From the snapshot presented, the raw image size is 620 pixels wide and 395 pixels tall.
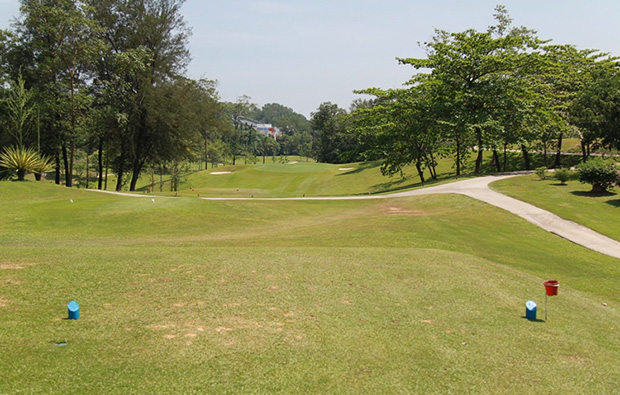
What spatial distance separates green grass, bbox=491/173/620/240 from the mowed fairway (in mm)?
7546

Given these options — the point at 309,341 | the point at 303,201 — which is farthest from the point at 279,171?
the point at 309,341

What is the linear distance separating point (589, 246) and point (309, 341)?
17985 millimetres

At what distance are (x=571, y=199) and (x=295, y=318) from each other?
2679cm

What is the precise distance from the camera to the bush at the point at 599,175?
96.7 feet

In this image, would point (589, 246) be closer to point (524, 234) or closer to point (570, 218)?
point (524, 234)

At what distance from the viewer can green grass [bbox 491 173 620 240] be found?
23959mm

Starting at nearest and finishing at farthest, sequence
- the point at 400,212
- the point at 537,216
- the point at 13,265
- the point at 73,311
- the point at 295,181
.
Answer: the point at 73,311 < the point at 13,265 < the point at 537,216 < the point at 400,212 < the point at 295,181

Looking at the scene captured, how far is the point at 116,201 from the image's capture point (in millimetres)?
24719

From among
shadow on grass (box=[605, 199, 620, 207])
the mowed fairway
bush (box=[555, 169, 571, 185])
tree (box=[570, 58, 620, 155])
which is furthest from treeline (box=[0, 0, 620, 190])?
the mowed fairway

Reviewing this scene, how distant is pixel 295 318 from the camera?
817 centimetres

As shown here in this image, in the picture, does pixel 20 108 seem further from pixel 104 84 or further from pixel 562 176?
pixel 562 176

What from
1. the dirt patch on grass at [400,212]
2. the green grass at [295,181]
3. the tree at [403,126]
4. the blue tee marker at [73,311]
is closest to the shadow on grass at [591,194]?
the dirt patch on grass at [400,212]

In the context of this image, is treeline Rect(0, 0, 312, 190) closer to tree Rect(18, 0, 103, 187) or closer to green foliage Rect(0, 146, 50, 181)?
tree Rect(18, 0, 103, 187)

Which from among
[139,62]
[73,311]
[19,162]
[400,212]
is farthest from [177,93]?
[73,311]
